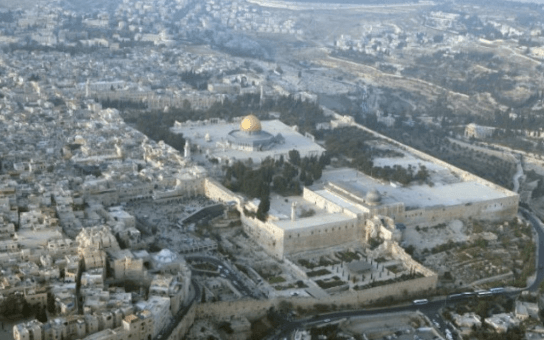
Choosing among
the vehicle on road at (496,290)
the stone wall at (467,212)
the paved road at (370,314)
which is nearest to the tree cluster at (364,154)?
the stone wall at (467,212)

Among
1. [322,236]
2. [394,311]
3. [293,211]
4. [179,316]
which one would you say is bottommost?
[394,311]

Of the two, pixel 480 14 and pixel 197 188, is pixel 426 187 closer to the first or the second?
pixel 197 188

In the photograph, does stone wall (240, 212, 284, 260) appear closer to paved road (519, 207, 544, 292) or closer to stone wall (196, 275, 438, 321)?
stone wall (196, 275, 438, 321)

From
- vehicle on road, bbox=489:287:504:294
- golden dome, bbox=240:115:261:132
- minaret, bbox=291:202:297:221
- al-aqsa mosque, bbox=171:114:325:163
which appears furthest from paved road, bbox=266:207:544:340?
golden dome, bbox=240:115:261:132

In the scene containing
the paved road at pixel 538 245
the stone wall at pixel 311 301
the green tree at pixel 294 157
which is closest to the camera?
the stone wall at pixel 311 301

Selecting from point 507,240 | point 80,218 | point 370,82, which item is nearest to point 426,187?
point 507,240

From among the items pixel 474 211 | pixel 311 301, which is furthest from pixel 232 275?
pixel 474 211

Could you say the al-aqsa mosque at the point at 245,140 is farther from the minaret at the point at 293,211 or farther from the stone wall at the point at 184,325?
the stone wall at the point at 184,325

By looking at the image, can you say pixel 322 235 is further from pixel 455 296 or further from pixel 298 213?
pixel 455 296
